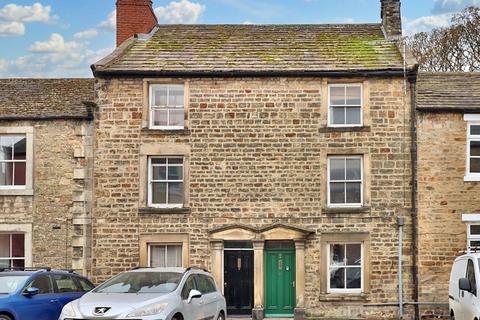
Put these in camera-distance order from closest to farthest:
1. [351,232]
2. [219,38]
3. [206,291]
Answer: [206,291] < [351,232] < [219,38]

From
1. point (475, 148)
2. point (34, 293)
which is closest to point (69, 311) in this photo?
point (34, 293)

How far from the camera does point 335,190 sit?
25.0 meters

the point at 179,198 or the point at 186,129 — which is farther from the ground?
the point at 186,129

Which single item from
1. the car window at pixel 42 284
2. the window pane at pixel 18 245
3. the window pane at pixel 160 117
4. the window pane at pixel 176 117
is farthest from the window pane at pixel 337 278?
the car window at pixel 42 284

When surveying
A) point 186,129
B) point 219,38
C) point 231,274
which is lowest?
point 231,274

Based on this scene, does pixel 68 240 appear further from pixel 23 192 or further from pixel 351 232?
pixel 351 232

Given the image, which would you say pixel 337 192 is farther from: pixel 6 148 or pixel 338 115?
pixel 6 148

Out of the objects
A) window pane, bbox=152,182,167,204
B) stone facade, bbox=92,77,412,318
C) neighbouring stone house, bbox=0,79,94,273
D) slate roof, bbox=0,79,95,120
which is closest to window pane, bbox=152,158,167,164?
stone facade, bbox=92,77,412,318

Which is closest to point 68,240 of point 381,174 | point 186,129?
point 186,129

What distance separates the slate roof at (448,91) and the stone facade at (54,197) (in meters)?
11.0

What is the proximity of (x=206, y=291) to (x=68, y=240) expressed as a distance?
366 inches

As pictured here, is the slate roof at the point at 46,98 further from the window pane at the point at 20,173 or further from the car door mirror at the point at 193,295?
the car door mirror at the point at 193,295

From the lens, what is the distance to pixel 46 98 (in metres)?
26.7

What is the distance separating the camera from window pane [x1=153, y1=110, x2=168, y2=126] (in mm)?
25391
